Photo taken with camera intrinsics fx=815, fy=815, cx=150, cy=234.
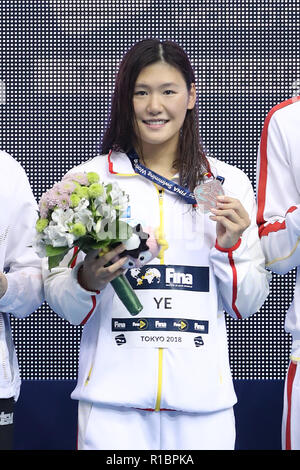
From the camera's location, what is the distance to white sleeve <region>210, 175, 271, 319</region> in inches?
101

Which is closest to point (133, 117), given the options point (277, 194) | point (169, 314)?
point (277, 194)

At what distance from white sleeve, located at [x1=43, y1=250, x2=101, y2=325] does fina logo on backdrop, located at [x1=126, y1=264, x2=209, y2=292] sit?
143 millimetres

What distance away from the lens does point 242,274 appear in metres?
2.57

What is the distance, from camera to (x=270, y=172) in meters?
2.79

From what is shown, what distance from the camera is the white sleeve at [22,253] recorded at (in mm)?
2703

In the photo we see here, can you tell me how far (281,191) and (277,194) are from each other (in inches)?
0.8

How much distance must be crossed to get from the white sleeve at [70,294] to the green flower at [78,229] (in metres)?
0.28

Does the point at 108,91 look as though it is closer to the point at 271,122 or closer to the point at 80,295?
the point at 271,122

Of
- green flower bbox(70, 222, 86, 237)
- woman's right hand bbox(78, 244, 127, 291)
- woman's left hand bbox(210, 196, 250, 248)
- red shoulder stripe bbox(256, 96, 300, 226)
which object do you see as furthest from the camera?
red shoulder stripe bbox(256, 96, 300, 226)

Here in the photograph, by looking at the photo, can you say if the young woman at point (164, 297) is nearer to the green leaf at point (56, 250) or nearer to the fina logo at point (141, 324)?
the fina logo at point (141, 324)

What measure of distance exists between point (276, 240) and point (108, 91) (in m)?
1.49

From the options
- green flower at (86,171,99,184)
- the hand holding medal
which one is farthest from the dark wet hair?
green flower at (86,171,99,184)

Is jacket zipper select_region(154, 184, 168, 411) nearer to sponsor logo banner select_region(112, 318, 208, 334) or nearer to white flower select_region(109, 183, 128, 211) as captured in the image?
sponsor logo banner select_region(112, 318, 208, 334)

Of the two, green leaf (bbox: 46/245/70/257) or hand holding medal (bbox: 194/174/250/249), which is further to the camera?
hand holding medal (bbox: 194/174/250/249)
